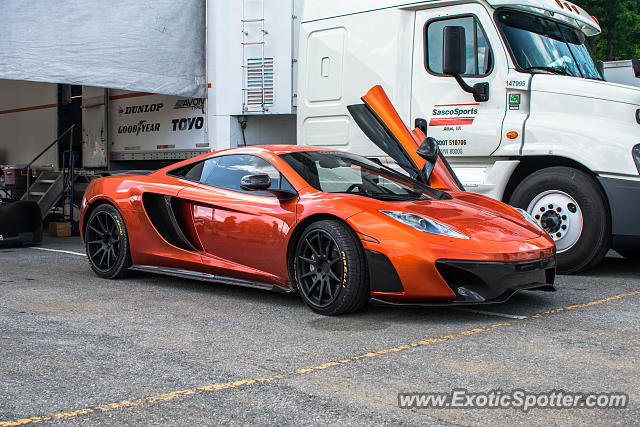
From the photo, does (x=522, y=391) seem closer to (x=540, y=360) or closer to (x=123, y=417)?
(x=540, y=360)

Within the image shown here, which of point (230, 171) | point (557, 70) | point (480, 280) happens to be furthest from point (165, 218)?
point (557, 70)

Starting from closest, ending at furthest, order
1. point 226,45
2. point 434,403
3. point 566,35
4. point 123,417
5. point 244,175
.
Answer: point 123,417, point 434,403, point 244,175, point 566,35, point 226,45

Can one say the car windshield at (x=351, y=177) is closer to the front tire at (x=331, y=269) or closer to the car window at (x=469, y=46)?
the front tire at (x=331, y=269)

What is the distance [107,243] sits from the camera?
6457 mm

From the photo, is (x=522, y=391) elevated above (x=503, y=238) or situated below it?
below

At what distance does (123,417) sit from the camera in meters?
2.91

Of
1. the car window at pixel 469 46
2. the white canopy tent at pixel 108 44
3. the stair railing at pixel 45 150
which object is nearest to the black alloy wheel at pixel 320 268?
the car window at pixel 469 46

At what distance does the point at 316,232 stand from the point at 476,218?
1.10 m

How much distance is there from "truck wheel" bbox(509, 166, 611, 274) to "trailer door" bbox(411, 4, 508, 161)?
621 millimetres

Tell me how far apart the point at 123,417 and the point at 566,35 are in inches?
259

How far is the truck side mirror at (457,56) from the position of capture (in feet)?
23.3

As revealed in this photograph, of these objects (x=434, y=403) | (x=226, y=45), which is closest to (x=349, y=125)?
(x=226, y=45)

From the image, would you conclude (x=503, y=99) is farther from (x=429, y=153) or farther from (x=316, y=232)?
(x=316, y=232)

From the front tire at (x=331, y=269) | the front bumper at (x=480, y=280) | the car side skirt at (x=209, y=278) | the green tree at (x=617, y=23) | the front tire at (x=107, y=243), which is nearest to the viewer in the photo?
the front bumper at (x=480, y=280)
